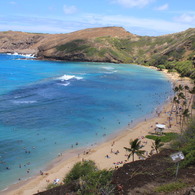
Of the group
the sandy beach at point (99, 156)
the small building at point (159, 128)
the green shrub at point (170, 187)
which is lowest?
the sandy beach at point (99, 156)

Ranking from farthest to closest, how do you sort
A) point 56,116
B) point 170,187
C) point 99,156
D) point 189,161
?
point 56,116
point 99,156
point 189,161
point 170,187

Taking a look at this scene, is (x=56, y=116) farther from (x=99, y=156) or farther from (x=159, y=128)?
(x=159, y=128)

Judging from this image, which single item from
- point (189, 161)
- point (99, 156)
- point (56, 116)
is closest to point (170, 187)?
point (189, 161)

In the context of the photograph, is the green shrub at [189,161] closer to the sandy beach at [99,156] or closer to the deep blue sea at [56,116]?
the sandy beach at [99,156]

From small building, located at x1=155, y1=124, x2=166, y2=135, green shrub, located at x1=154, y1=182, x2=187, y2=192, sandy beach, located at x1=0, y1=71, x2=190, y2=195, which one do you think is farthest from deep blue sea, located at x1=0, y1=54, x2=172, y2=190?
green shrub, located at x1=154, y1=182, x2=187, y2=192

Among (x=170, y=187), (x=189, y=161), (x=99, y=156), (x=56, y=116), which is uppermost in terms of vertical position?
(x=189, y=161)

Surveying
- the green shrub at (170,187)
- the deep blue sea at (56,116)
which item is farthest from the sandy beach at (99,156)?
the green shrub at (170,187)

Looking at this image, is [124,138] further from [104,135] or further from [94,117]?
[94,117]

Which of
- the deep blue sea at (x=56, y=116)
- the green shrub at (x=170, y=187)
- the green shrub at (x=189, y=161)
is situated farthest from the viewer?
the deep blue sea at (x=56, y=116)
